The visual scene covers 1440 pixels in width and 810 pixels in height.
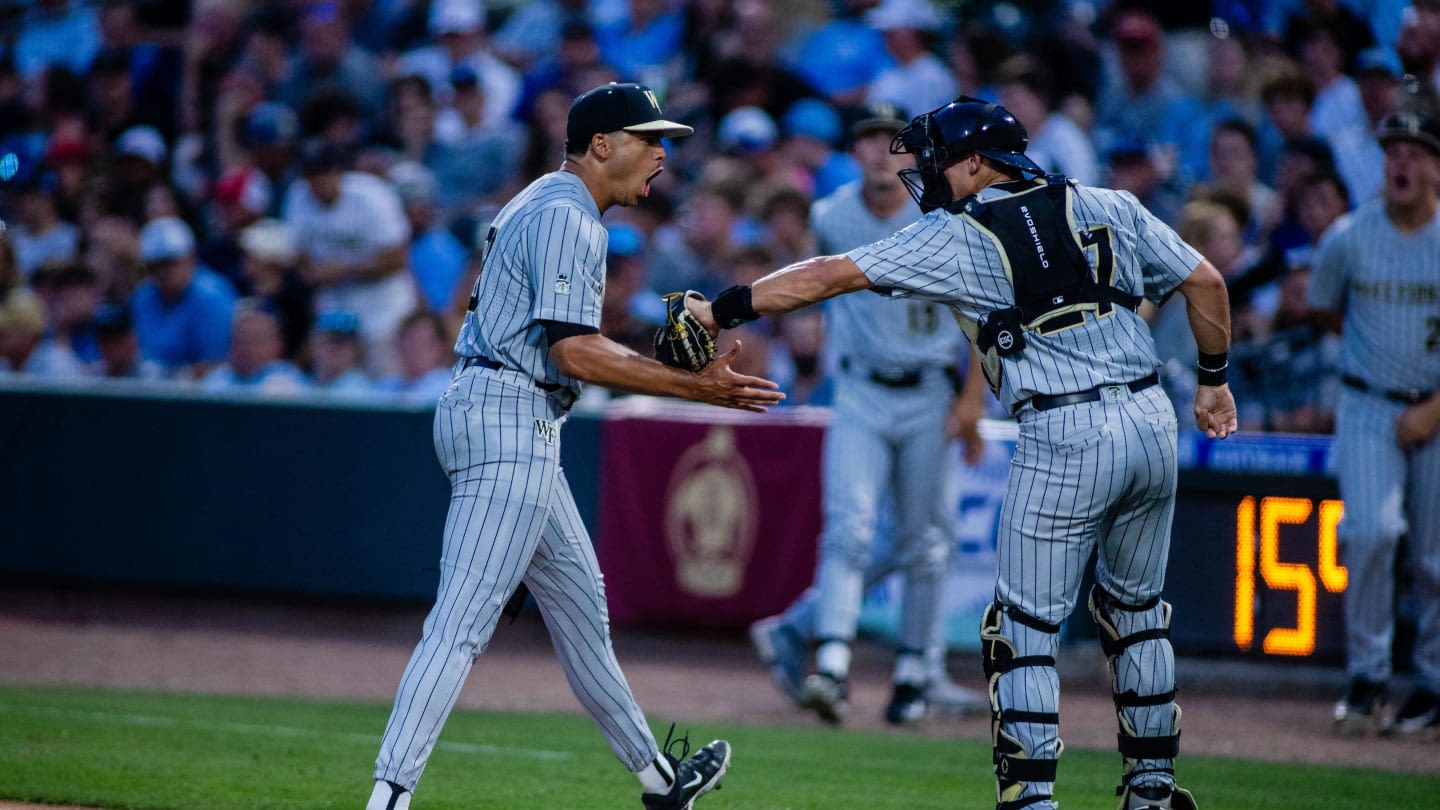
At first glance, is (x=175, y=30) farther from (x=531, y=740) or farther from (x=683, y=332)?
(x=683, y=332)

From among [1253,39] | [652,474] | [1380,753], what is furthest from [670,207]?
[1380,753]

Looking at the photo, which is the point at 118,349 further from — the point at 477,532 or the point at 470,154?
the point at 477,532

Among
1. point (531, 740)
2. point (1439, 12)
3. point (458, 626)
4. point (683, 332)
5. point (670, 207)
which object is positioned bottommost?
point (531, 740)

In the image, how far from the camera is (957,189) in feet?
17.6

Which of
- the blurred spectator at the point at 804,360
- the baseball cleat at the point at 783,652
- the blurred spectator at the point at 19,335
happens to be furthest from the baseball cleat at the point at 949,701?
the blurred spectator at the point at 19,335

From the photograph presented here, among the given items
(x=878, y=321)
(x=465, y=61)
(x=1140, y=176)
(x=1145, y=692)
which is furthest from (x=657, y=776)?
(x=465, y=61)

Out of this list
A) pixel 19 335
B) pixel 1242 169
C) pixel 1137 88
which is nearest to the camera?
pixel 1242 169

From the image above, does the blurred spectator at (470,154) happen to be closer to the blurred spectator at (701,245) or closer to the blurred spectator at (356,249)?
the blurred spectator at (356,249)

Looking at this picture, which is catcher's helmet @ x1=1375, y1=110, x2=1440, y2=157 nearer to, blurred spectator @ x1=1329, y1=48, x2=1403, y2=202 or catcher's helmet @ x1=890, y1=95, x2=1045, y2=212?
blurred spectator @ x1=1329, y1=48, x2=1403, y2=202

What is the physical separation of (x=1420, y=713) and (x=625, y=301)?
5.10 meters

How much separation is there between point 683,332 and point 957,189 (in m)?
1.00

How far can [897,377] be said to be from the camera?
8109mm

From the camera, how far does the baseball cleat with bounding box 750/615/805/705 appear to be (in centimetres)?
841

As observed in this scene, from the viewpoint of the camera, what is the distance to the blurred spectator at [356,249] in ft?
41.2
